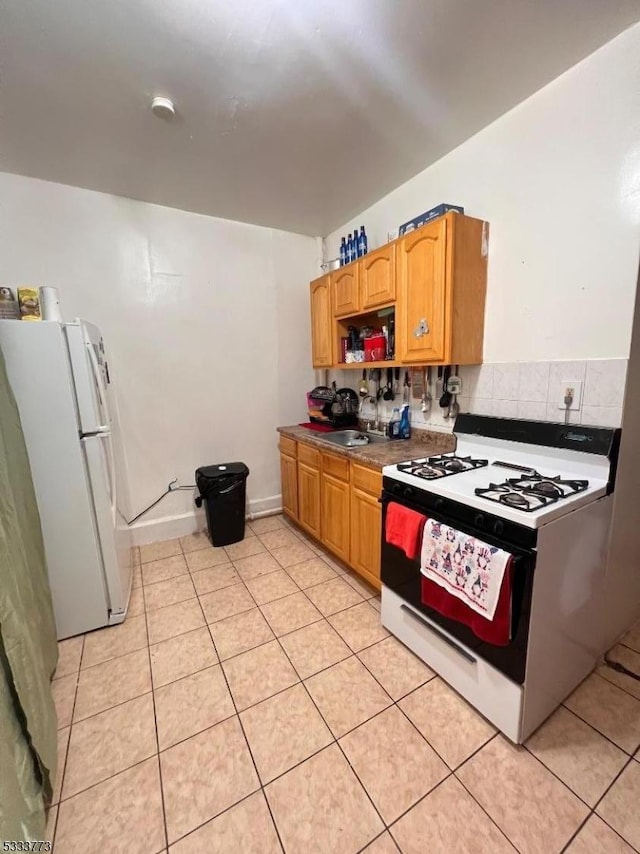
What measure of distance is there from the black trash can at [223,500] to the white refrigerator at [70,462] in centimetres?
78

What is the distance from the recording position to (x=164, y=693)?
59.5 inches

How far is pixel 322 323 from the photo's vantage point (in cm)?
292

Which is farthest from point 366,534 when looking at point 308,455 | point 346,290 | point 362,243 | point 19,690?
point 362,243

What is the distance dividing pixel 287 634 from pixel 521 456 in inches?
59.9

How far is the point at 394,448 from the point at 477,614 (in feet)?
3.46

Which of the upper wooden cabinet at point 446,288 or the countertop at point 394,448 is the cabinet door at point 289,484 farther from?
the upper wooden cabinet at point 446,288

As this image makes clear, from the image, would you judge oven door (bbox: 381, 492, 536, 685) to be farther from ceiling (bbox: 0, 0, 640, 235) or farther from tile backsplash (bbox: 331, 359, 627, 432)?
ceiling (bbox: 0, 0, 640, 235)

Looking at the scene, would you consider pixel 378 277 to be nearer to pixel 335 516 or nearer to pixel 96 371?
pixel 335 516

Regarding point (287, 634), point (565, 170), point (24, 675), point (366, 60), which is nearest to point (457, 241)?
point (565, 170)

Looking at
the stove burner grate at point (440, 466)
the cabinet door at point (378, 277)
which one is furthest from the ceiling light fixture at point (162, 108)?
the stove burner grate at point (440, 466)

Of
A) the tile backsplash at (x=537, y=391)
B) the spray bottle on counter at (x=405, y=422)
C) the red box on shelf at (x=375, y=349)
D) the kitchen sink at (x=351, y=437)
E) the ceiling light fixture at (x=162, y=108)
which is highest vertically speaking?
the ceiling light fixture at (x=162, y=108)

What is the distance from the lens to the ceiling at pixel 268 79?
4.06 ft

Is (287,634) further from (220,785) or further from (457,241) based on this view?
(457,241)

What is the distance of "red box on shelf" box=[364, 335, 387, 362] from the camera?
95.3 inches
